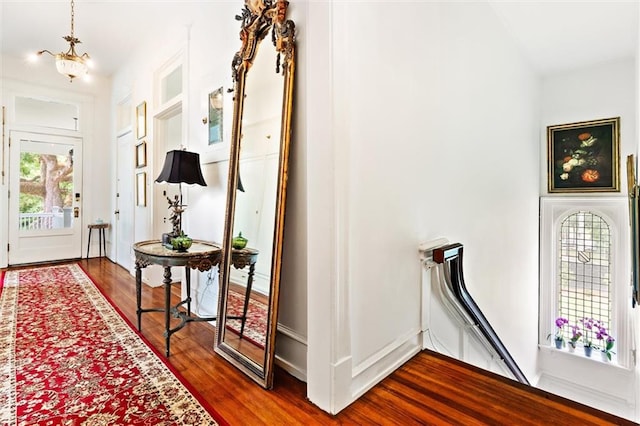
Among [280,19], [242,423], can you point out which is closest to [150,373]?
[242,423]

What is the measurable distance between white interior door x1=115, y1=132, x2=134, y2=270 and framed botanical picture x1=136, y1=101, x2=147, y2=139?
0.54m

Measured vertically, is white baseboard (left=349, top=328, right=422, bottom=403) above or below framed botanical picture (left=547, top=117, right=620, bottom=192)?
below

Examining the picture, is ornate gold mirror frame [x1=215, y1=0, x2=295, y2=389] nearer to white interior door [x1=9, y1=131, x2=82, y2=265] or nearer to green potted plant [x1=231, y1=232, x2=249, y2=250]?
green potted plant [x1=231, y1=232, x2=249, y2=250]

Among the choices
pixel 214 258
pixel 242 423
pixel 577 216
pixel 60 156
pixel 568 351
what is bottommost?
pixel 568 351

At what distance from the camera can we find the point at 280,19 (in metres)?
1.86

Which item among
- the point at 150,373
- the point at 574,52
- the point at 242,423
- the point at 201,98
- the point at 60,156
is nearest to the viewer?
the point at 242,423

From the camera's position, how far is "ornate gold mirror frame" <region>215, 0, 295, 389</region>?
1829mm

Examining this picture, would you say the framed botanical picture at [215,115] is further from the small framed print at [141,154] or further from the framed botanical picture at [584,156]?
the framed botanical picture at [584,156]

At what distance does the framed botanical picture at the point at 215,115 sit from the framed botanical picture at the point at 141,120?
77.3 inches

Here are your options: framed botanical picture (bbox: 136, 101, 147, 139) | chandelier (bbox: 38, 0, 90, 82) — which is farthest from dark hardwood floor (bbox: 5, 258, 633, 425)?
framed botanical picture (bbox: 136, 101, 147, 139)

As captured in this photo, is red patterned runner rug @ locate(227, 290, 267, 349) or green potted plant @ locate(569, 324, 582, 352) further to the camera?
green potted plant @ locate(569, 324, 582, 352)

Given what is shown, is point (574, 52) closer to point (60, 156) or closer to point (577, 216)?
point (577, 216)

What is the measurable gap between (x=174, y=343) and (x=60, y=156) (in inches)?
187

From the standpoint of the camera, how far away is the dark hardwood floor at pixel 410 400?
1.50 meters
